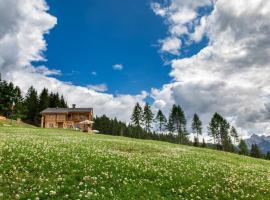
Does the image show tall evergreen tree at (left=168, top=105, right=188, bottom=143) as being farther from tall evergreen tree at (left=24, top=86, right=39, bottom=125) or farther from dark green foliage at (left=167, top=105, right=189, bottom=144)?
tall evergreen tree at (left=24, top=86, right=39, bottom=125)

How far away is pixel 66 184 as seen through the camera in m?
14.7

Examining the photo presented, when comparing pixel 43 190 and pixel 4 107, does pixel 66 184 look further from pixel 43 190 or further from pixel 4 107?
pixel 4 107

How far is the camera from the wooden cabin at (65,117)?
4412 inches

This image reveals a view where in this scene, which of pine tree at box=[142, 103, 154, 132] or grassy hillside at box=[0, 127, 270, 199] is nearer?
grassy hillside at box=[0, 127, 270, 199]

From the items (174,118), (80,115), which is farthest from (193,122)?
(80,115)

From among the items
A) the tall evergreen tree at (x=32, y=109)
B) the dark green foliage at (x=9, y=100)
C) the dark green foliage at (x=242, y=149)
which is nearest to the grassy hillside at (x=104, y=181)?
the dark green foliage at (x=9, y=100)

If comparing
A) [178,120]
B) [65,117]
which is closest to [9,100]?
[65,117]

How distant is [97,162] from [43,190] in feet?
22.5

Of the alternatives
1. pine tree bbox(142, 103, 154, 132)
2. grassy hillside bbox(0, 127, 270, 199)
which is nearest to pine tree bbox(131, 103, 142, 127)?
pine tree bbox(142, 103, 154, 132)

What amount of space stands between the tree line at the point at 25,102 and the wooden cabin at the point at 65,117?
7859 millimetres

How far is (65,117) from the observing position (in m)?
113

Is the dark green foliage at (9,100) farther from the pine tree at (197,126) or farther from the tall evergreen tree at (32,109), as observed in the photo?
the pine tree at (197,126)

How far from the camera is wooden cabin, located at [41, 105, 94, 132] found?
112 meters

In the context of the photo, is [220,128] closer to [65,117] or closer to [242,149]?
[242,149]
